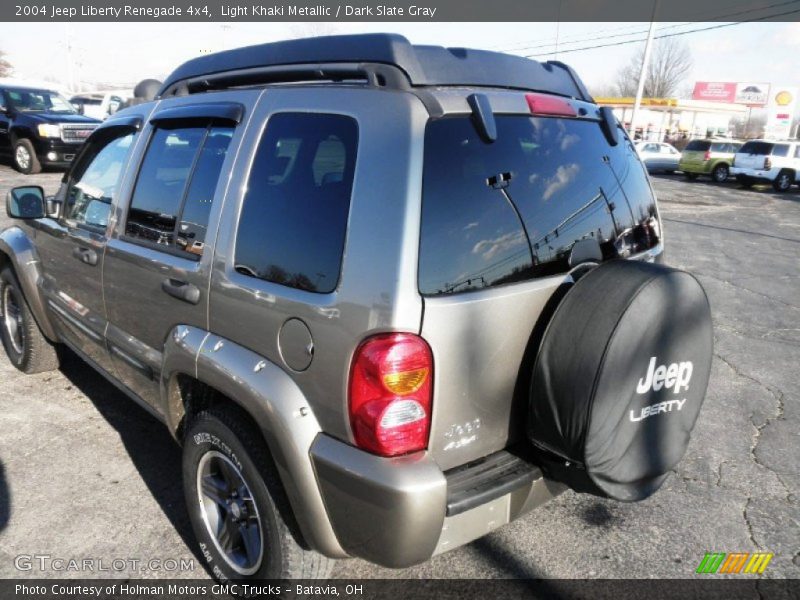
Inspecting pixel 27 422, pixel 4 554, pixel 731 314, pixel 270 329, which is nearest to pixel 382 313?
pixel 270 329

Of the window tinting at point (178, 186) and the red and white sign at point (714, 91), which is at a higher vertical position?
the red and white sign at point (714, 91)

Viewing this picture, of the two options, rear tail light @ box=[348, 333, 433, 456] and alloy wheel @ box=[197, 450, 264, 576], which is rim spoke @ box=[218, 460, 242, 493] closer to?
alloy wheel @ box=[197, 450, 264, 576]

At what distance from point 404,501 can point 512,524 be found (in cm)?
128

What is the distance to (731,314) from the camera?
20.8 ft

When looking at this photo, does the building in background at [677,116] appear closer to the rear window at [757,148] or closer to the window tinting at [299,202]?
the rear window at [757,148]

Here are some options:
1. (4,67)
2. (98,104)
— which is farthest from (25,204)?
(4,67)

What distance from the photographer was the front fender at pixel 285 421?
1.89m

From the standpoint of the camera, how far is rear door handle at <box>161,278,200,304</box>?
91.0 inches

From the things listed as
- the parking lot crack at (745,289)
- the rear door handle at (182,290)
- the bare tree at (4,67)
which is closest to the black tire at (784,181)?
the parking lot crack at (745,289)

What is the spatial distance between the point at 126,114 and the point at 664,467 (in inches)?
118

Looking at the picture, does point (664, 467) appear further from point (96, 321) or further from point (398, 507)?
point (96, 321)

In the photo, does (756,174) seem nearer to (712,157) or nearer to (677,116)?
(712,157)

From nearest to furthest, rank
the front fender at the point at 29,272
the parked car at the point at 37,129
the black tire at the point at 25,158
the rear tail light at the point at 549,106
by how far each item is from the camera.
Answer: the rear tail light at the point at 549,106 < the front fender at the point at 29,272 < the parked car at the point at 37,129 < the black tire at the point at 25,158

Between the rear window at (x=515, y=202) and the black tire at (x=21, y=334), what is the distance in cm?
341
